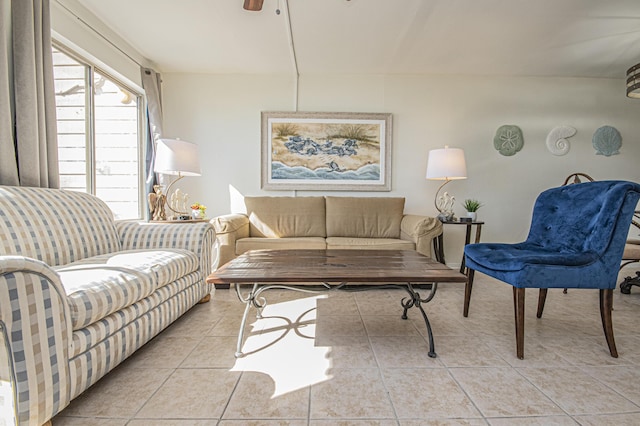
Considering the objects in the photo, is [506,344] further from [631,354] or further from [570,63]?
[570,63]

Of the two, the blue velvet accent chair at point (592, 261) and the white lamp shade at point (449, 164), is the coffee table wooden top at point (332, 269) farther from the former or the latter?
the white lamp shade at point (449, 164)

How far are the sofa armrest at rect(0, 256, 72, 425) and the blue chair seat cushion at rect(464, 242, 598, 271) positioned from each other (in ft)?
6.37

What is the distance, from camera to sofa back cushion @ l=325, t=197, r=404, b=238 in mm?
3227

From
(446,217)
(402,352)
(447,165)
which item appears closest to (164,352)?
(402,352)

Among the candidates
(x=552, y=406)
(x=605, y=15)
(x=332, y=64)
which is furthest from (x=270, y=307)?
(x=605, y=15)

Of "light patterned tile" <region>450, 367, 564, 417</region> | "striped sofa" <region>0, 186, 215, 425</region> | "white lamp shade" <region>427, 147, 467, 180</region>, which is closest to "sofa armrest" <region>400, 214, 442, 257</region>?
"white lamp shade" <region>427, 147, 467, 180</region>

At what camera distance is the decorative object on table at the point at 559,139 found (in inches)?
142

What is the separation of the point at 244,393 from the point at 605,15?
3.72 meters

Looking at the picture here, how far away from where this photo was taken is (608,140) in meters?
3.60

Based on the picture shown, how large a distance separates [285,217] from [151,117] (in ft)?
6.04

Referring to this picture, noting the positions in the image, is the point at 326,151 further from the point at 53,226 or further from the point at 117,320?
the point at 117,320

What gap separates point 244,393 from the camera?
3.95ft

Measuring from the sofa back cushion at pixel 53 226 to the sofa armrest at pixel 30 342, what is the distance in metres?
0.71

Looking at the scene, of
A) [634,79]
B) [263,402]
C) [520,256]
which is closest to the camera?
[263,402]
